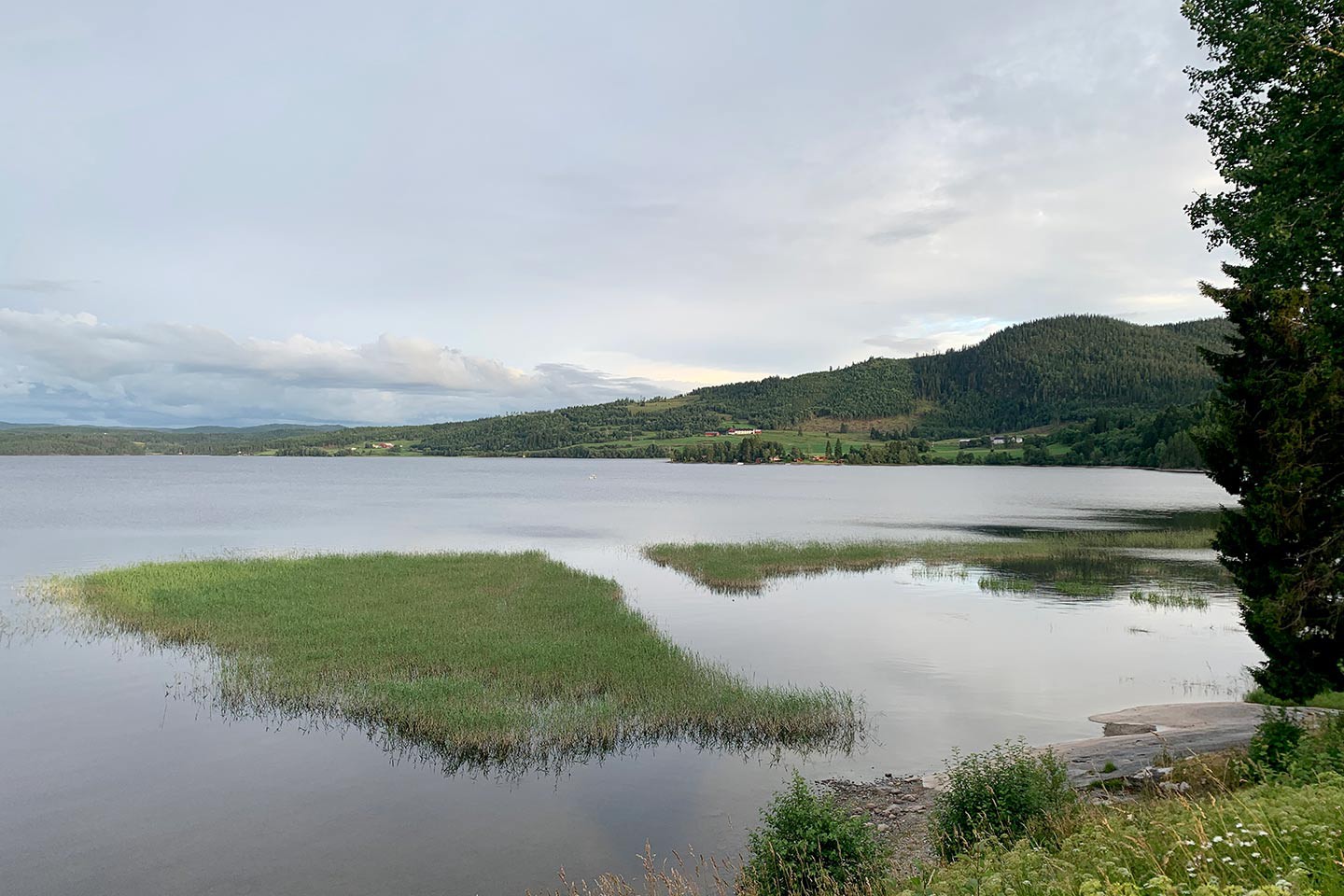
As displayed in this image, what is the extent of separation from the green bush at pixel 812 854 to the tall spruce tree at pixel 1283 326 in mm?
12866

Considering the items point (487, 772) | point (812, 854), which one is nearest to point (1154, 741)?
point (812, 854)

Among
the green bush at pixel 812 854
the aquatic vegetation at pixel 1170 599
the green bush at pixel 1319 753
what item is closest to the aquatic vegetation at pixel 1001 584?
the aquatic vegetation at pixel 1170 599

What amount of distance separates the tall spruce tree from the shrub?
5880 mm

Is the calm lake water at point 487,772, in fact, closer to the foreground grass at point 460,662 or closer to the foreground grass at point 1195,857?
the foreground grass at point 460,662

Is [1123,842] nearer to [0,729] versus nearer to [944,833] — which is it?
[944,833]

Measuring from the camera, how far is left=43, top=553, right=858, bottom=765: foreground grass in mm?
20859

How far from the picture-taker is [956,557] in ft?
185

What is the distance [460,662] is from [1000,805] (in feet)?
59.5

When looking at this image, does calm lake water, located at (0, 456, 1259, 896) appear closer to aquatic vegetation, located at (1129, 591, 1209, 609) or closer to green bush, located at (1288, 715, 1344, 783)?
aquatic vegetation, located at (1129, 591, 1209, 609)

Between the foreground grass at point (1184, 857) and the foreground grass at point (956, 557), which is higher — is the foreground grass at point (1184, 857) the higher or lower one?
the higher one

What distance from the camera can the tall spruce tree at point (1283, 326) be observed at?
50.0 ft

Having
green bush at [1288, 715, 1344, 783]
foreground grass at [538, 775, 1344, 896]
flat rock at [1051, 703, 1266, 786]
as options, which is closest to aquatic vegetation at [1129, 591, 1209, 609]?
flat rock at [1051, 703, 1266, 786]

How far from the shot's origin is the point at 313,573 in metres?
42.6

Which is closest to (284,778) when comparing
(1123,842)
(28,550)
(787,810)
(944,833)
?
(787,810)
